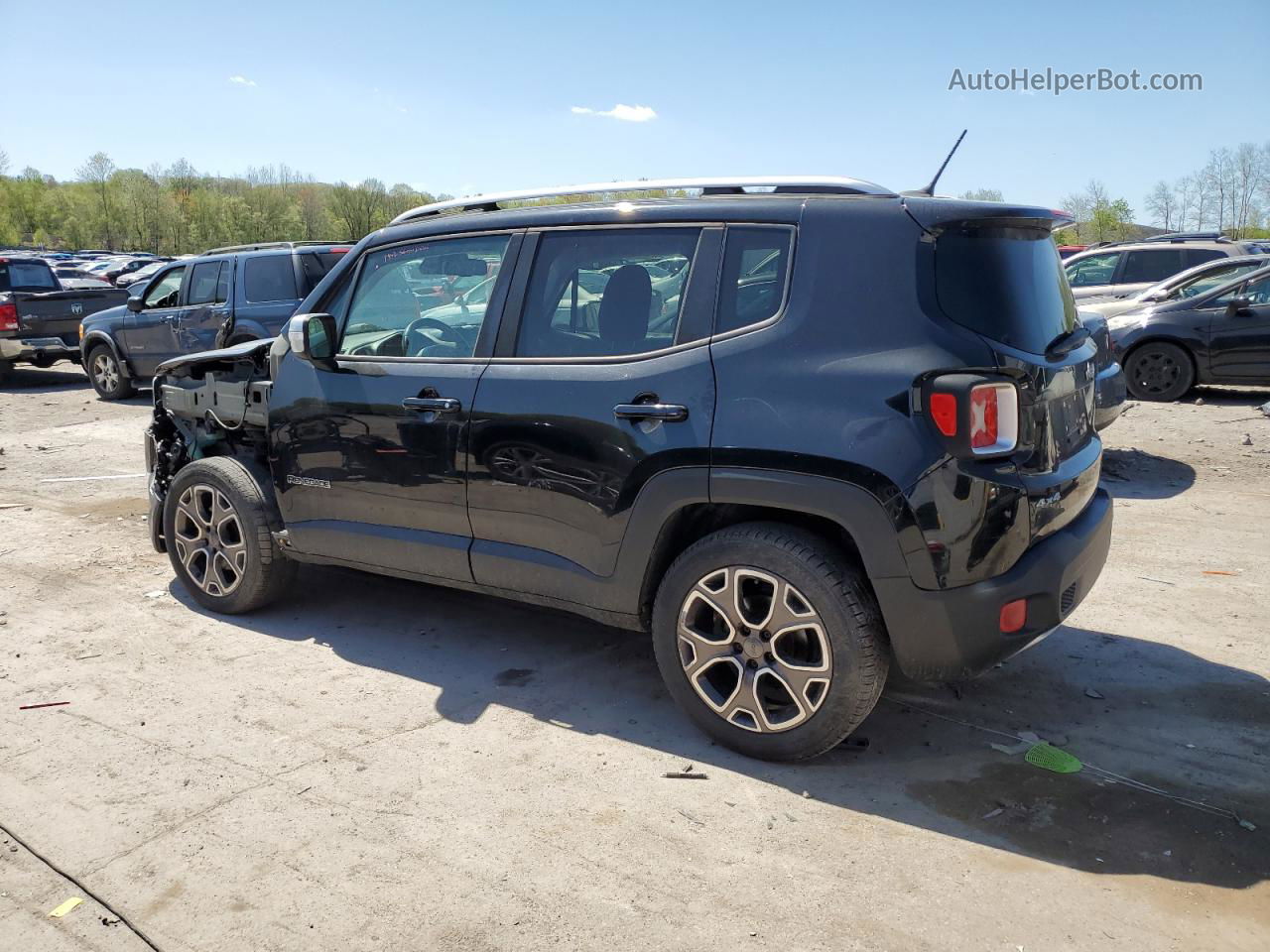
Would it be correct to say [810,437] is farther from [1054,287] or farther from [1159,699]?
[1159,699]

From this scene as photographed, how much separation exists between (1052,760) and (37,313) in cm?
1573

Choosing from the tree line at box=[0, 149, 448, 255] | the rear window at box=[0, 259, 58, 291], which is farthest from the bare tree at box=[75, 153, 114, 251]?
the rear window at box=[0, 259, 58, 291]

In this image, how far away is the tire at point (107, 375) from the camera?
13.5 meters

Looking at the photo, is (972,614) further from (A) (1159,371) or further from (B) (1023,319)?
(A) (1159,371)

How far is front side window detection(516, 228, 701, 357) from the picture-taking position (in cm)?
371

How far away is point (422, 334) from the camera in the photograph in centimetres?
439

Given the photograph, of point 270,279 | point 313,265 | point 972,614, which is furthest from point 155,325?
point 972,614

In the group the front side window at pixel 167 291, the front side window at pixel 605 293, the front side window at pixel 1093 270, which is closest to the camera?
the front side window at pixel 605 293

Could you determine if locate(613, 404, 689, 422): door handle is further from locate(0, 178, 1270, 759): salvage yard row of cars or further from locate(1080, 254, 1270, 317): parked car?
locate(1080, 254, 1270, 317): parked car

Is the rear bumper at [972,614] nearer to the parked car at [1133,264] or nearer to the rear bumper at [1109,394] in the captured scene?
the rear bumper at [1109,394]

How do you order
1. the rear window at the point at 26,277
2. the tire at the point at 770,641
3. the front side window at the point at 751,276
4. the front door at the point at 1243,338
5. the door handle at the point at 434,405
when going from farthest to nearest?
1. the rear window at the point at 26,277
2. the front door at the point at 1243,338
3. the door handle at the point at 434,405
4. the front side window at the point at 751,276
5. the tire at the point at 770,641

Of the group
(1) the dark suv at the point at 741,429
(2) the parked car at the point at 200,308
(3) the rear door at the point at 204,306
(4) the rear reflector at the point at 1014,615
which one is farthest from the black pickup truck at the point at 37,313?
(4) the rear reflector at the point at 1014,615

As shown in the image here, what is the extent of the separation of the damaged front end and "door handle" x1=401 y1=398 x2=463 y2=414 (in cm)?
105

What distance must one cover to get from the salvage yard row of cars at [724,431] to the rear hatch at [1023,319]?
11 mm
